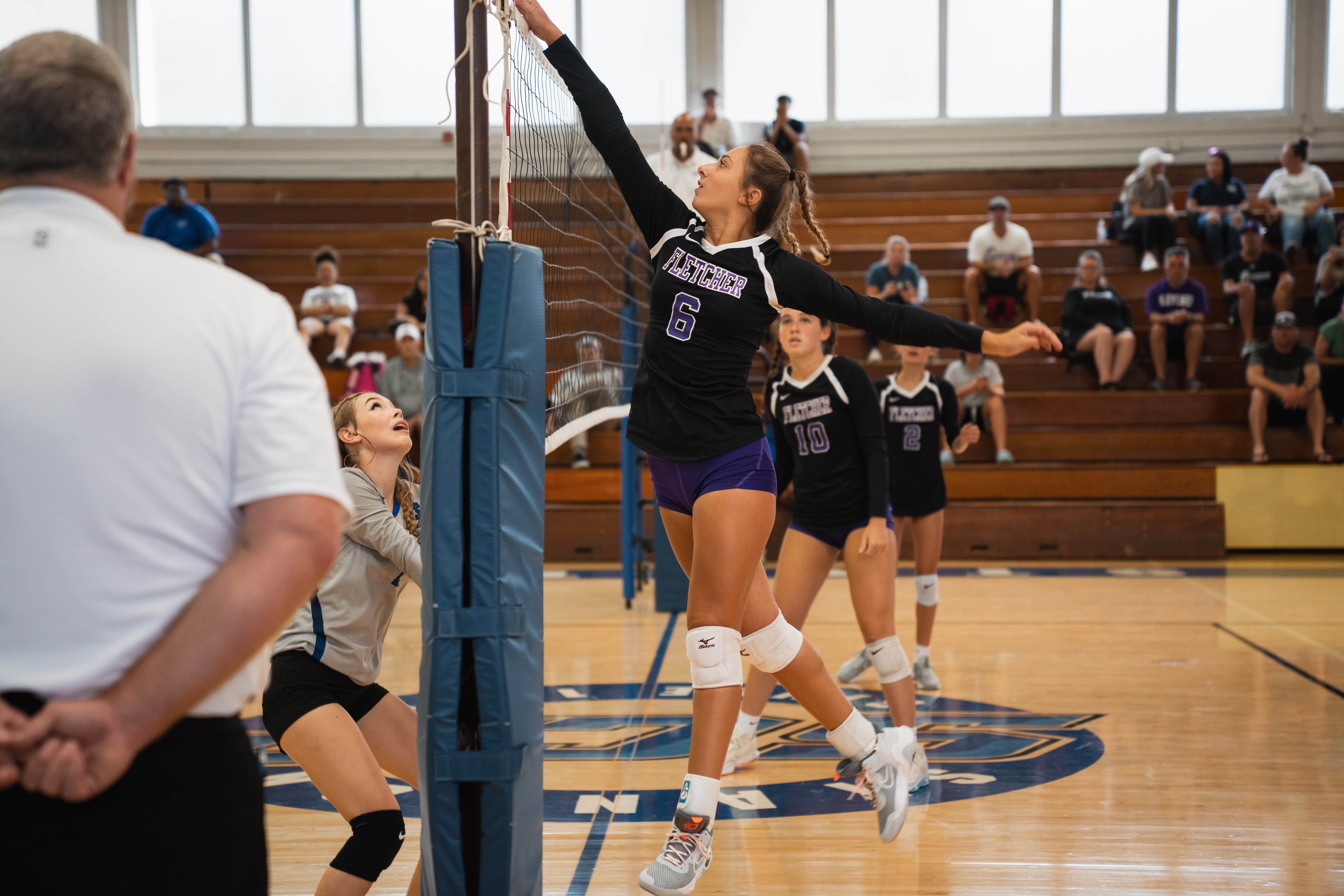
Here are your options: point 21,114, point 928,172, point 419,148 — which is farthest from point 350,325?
point 21,114

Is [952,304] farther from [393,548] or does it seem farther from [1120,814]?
[393,548]

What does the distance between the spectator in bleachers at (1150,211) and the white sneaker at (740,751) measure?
10.4 metres

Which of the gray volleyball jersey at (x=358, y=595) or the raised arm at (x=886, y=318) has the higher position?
the raised arm at (x=886, y=318)

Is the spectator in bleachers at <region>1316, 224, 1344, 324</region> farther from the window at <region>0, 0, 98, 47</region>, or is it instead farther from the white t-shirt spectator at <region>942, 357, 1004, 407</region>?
the window at <region>0, 0, 98, 47</region>

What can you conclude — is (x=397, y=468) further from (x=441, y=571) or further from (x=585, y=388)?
(x=585, y=388)

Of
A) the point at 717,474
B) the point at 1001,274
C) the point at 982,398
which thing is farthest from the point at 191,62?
the point at 717,474

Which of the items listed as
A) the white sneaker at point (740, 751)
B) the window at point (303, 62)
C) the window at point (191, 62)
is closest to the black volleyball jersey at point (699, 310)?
the white sneaker at point (740, 751)

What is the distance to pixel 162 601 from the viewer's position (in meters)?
1.18

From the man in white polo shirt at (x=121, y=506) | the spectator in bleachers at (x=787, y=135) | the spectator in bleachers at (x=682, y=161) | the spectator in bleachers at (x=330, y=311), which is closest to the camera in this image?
the man in white polo shirt at (x=121, y=506)

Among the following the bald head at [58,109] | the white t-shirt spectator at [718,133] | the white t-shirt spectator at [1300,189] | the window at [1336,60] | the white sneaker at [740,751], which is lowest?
the white sneaker at [740,751]

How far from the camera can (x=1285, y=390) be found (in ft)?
33.2

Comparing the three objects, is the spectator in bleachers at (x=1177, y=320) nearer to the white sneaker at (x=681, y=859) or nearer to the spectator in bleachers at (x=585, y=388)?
the spectator in bleachers at (x=585, y=388)

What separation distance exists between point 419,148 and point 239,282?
50.6 ft

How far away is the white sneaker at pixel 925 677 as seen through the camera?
→ 16.8ft
